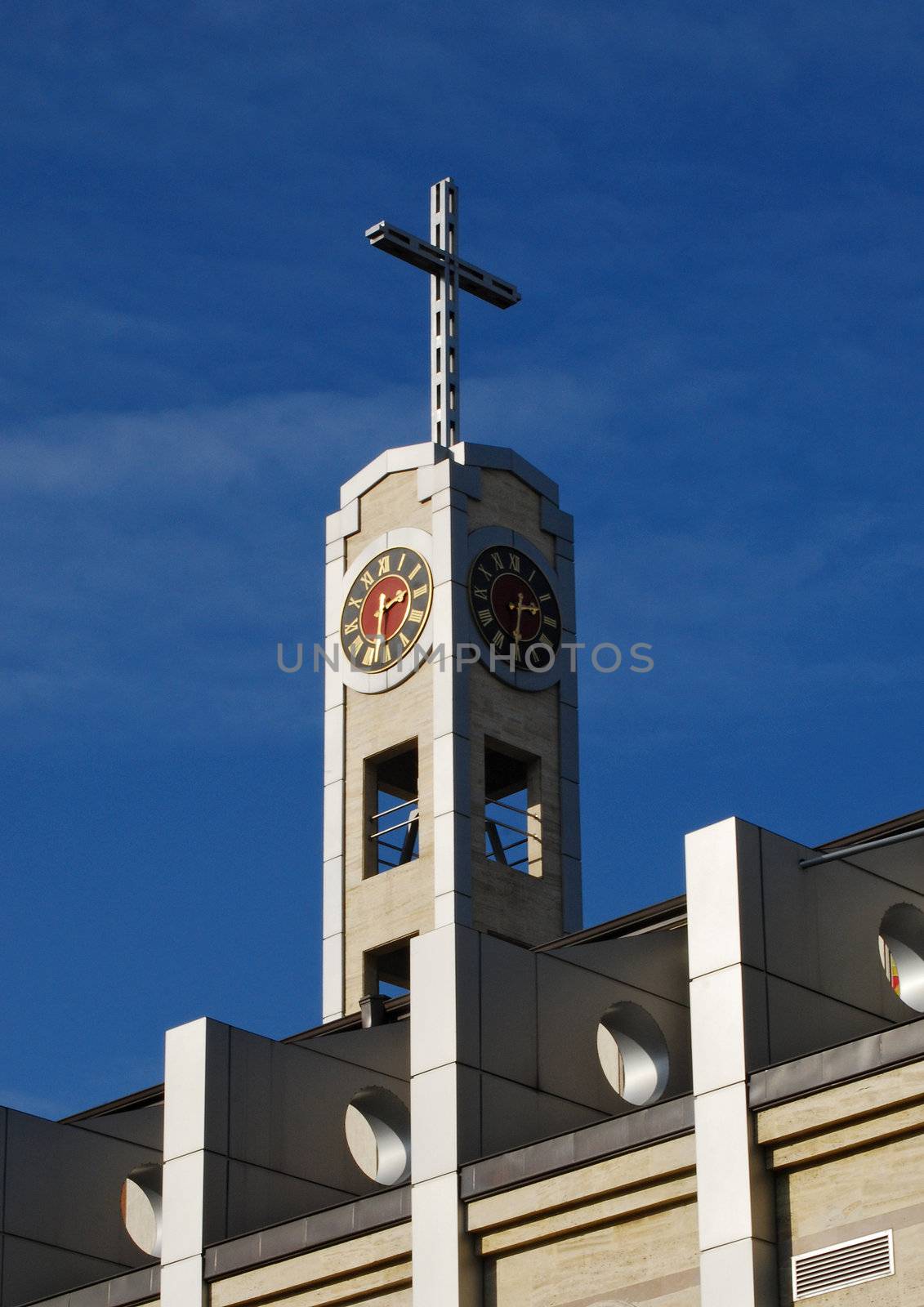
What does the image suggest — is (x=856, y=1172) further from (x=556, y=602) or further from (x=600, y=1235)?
(x=556, y=602)

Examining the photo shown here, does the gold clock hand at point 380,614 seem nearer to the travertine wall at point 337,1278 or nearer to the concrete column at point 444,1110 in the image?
the travertine wall at point 337,1278

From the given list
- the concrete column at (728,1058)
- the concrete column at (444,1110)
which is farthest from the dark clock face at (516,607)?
the concrete column at (728,1058)

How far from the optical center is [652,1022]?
120 ft

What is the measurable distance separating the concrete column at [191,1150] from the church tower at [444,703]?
856 inches

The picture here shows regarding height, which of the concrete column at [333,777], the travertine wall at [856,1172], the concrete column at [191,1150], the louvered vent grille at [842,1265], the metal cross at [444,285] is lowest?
the louvered vent grille at [842,1265]

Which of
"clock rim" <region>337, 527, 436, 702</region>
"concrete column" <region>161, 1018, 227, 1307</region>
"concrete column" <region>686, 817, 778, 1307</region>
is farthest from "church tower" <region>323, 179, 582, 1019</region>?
"concrete column" <region>686, 817, 778, 1307</region>

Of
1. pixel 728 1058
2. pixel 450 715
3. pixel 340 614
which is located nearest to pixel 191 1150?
pixel 728 1058

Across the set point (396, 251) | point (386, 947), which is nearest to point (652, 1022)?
point (386, 947)

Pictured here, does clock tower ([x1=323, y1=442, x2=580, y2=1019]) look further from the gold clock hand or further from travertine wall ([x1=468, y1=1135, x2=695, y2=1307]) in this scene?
travertine wall ([x1=468, y1=1135, x2=695, y2=1307])

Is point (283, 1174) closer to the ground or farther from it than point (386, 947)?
closer to the ground

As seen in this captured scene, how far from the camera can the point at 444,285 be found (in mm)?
69562

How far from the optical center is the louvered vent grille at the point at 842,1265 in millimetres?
29688

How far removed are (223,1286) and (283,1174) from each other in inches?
83.5

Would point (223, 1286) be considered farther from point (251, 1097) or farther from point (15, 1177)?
point (15, 1177)
